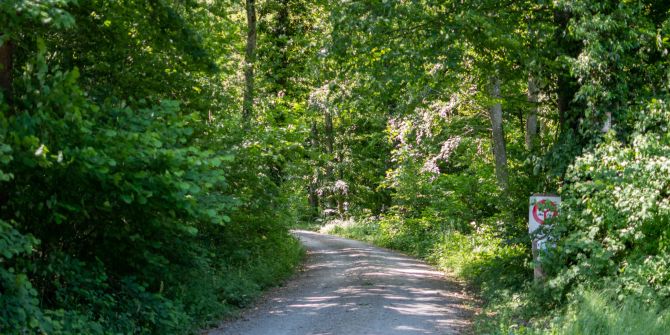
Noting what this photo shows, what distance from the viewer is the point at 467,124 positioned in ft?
73.6

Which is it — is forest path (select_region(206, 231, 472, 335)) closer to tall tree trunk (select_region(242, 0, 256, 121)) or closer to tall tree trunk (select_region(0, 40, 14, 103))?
tall tree trunk (select_region(242, 0, 256, 121))

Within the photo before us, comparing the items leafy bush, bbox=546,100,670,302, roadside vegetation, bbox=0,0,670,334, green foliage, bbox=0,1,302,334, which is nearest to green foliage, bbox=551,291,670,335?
roadside vegetation, bbox=0,0,670,334

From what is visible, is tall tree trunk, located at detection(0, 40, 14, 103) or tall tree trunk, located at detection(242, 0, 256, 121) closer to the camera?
tall tree trunk, located at detection(0, 40, 14, 103)

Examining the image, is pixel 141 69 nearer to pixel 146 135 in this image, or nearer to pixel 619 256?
pixel 146 135

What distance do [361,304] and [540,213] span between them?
3.73 meters

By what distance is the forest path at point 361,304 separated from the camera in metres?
10.3

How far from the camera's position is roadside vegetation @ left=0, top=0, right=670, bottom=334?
22.6 feet

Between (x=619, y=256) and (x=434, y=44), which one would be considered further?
(x=434, y=44)

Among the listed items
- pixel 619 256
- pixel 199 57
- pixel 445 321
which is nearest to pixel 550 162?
pixel 619 256

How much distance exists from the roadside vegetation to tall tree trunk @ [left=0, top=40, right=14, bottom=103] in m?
0.02

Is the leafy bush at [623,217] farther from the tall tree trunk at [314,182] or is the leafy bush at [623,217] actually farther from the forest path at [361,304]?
the tall tree trunk at [314,182]

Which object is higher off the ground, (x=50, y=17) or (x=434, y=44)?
(x=434, y=44)

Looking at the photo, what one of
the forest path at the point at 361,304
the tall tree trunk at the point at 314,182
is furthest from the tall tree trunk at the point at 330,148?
the forest path at the point at 361,304

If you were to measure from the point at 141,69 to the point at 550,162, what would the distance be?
694 centimetres
